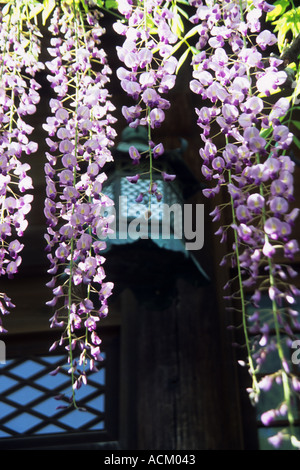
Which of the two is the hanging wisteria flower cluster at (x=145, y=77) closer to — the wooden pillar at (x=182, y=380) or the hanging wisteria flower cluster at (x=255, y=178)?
the hanging wisteria flower cluster at (x=255, y=178)

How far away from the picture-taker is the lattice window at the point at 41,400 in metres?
2.96

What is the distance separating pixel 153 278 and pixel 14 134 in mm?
776

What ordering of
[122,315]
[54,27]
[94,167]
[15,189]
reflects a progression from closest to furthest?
[94,167] → [54,27] → [122,315] → [15,189]

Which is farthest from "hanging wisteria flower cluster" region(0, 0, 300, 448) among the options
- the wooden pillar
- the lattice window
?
the lattice window

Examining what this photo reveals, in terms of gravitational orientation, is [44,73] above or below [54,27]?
above

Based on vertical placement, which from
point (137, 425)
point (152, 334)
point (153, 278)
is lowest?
point (137, 425)

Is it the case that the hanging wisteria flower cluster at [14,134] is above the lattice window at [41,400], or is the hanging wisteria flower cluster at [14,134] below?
above

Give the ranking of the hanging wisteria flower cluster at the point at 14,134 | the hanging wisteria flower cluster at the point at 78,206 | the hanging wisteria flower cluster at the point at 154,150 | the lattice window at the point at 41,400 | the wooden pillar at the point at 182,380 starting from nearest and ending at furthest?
the hanging wisteria flower cluster at the point at 154,150 < the hanging wisteria flower cluster at the point at 78,206 < the hanging wisteria flower cluster at the point at 14,134 < the wooden pillar at the point at 182,380 < the lattice window at the point at 41,400

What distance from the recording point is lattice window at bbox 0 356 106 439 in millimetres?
2955

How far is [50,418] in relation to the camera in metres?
2.95

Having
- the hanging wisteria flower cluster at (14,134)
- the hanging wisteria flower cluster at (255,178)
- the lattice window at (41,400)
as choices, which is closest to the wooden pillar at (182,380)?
the lattice window at (41,400)

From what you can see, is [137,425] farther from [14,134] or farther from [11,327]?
[14,134]

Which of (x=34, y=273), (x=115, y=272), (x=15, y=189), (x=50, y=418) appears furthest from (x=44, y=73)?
(x=50, y=418)

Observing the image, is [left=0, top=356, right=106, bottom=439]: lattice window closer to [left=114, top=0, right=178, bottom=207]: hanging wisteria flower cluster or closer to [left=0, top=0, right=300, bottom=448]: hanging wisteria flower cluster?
[left=0, top=0, right=300, bottom=448]: hanging wisteria flower cluster
